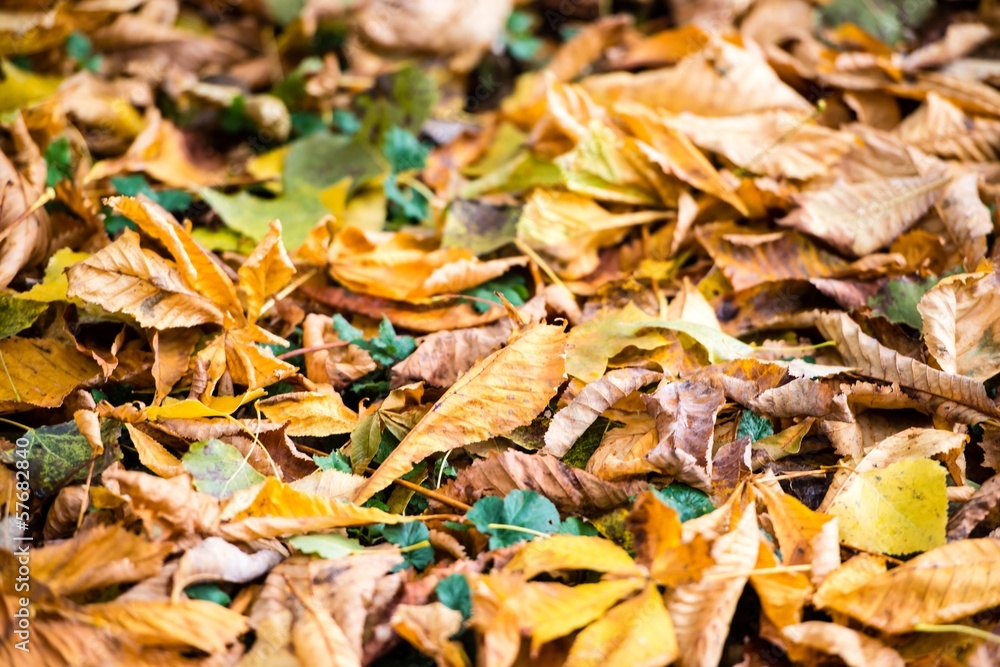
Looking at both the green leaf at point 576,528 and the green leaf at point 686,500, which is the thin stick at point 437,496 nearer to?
the green leaf at point 576,528

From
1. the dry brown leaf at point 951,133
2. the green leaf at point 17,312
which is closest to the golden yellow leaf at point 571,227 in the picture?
the dry brown leaf at point 951,133

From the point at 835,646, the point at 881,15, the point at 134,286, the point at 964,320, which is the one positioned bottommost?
the point at 835,646

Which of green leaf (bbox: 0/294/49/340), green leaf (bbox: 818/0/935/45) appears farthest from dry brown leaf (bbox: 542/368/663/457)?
green leaf (bbox: 818/0/935/45)

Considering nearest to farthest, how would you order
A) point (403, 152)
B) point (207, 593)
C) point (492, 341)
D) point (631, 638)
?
1. point (631, 638)
2. point (207, 593)
3. point (492, 341)
4. point (403, 152)

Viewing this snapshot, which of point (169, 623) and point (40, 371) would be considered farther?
point (40, 371)

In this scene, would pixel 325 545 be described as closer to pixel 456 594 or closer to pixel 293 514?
pixel 293 514

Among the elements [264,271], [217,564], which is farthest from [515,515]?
[264,271]
